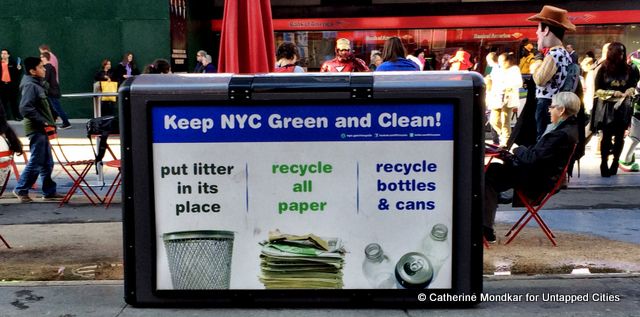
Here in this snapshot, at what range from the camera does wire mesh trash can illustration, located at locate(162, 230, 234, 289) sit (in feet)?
14.9

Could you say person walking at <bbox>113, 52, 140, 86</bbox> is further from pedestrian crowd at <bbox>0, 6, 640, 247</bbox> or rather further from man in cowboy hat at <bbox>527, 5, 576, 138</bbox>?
man in cowboy hat at <bbox>527, 5, 576, 138</bbox>

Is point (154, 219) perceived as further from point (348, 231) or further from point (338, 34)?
point (338, 34)

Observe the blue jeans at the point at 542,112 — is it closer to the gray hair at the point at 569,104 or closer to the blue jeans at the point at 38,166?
the gray hair at the point at 569,104

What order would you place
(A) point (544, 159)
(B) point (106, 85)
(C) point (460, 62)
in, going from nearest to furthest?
(A) point (544, 159) → (C) point (460, 62) → (B) point (106, 85)

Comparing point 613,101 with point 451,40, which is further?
point 451,40

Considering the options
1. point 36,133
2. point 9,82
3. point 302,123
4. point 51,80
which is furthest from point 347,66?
point 9,82

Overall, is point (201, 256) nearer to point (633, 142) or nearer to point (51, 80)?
point (633, 142)

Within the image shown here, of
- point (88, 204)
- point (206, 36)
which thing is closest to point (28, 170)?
point (88, 204)

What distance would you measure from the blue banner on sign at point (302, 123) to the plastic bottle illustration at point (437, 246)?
556mm

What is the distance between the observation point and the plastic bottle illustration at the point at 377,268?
4.53 metres

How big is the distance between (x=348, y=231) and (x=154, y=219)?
3.80 feet

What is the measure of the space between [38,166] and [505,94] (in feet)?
26.1

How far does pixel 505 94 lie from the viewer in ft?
43.5

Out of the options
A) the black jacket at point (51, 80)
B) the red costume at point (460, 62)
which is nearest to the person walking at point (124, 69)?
the black jacket at point (51, 80)
